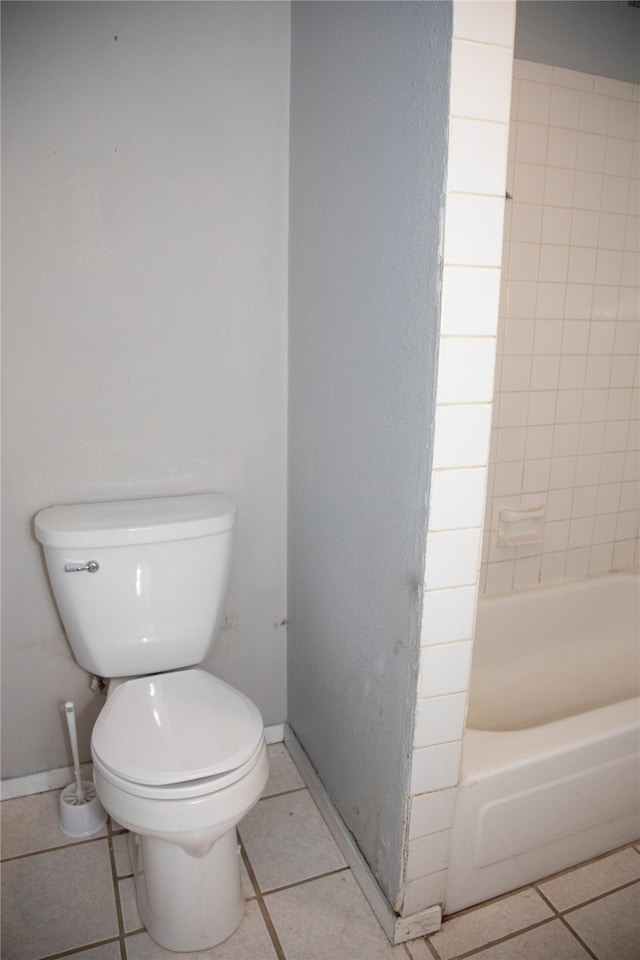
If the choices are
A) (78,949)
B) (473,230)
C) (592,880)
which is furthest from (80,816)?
(473,230)

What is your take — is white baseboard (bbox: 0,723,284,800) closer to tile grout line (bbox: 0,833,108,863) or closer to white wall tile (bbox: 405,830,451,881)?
tile grout line (bbox: 0,833,108,863)

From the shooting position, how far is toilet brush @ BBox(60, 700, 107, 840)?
1.59 metres

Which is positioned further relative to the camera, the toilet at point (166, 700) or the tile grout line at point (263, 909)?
the tile grout line at point (263, 909)

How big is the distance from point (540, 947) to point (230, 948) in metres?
0.64

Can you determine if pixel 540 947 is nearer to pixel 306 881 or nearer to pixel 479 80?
pixel 306 881

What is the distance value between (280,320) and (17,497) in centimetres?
80

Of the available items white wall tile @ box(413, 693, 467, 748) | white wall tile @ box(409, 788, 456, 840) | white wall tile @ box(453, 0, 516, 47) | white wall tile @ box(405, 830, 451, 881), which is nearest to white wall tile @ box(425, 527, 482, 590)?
white wall tile @ box(413, 693, 467, 748)

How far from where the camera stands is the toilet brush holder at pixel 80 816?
1591 millimetres

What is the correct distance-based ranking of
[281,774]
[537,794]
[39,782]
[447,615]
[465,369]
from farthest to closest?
1. [281,774]
2. [39,782]
3. [537,794]
4. [447,615]
5. [465,369]

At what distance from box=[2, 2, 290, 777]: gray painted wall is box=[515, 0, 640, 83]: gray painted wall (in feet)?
2.20

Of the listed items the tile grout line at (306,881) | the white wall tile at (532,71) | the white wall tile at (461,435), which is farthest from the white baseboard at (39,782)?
the white wall tile at (532,71)

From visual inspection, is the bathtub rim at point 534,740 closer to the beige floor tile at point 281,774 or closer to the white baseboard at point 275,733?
the beige floor tile at point 281,774

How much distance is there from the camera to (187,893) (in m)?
1.30

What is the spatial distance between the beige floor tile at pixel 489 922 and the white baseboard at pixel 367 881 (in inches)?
1.3
